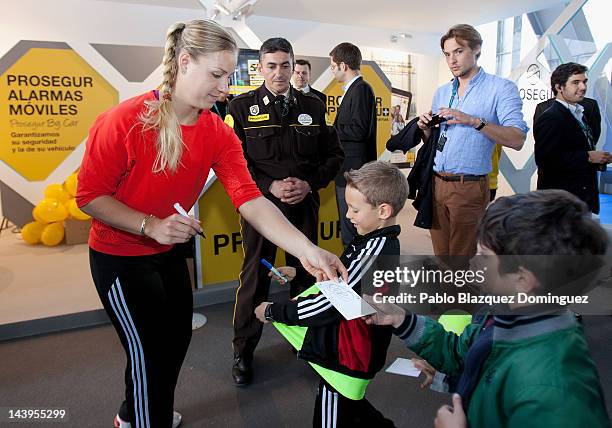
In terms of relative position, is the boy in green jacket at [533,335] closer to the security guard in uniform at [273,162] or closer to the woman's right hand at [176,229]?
the woman's right hand at [176,229]

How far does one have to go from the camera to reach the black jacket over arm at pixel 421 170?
2818mm

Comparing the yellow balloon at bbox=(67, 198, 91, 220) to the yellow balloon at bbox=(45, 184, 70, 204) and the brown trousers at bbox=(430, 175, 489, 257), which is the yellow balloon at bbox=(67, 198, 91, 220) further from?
the brown trousers at bbox=(430, 175, 489, 257)

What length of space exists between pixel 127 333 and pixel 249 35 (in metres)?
4.46

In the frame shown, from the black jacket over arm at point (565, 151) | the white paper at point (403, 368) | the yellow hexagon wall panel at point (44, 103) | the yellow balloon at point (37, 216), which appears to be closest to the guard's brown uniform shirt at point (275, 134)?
the white paper at point (403, 368)

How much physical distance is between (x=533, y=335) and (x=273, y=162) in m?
1.94

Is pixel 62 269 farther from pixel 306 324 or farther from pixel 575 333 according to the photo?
pixel 575 333

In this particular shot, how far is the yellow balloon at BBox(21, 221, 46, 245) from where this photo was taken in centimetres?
539

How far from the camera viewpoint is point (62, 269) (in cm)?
448

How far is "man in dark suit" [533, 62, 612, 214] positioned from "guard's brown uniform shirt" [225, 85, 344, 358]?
5.00 feet

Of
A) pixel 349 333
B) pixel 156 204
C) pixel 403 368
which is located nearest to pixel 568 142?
pixel 403 368

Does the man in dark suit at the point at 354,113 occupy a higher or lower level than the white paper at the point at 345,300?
higher

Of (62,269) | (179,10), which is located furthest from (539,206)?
(179,10)

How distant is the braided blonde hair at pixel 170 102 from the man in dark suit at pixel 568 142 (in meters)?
2.48

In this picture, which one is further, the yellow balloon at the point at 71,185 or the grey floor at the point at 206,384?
the yellow balloon at the point at 71,185
